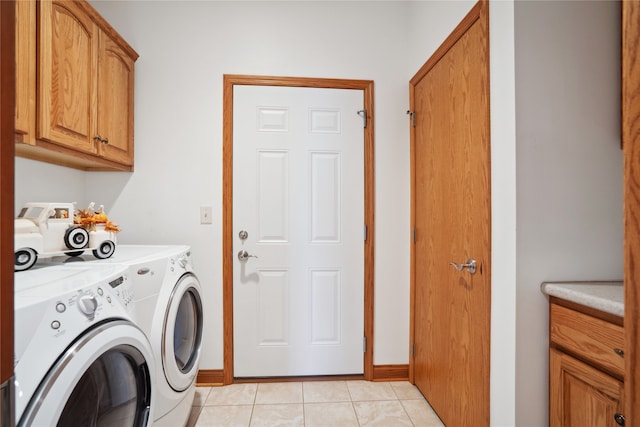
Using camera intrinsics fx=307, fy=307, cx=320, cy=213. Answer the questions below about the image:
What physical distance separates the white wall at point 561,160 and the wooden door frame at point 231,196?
1.07 meters

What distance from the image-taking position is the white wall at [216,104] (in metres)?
2.02

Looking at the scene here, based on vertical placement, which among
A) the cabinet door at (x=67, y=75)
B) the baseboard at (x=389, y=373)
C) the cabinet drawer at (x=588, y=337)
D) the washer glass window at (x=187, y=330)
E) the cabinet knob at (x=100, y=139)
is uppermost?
the cabinet door at (x=67, y=75)

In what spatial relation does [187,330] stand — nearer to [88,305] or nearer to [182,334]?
[182,334]

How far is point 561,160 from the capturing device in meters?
1.09

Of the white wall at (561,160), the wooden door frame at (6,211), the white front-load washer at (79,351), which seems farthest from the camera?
the white wall at (561,160)

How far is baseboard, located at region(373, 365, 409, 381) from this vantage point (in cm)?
209

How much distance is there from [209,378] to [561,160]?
7.29 ft

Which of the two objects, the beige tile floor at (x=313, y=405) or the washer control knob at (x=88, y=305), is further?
the beige tile floor at (x=313, y=405)

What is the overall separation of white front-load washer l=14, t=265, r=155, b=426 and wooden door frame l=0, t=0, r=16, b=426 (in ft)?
1.19

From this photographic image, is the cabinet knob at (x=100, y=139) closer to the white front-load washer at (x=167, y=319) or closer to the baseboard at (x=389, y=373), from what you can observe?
the white front-load washer at (x=167, y=319)

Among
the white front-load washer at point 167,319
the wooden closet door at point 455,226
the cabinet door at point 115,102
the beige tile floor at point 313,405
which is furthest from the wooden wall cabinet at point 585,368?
the cabinet door at point 115,102

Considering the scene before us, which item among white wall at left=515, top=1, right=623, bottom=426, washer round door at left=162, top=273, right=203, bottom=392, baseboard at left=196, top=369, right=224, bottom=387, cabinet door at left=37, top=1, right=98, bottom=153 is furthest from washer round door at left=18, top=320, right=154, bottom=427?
white wall at left=515, top=1, right=623, bottom=426

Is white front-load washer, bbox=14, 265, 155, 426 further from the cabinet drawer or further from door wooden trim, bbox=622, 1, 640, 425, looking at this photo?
the cabinet drawer

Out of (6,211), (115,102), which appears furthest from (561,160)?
(115,102)
